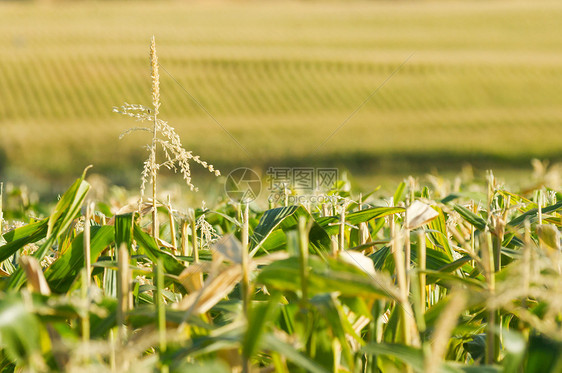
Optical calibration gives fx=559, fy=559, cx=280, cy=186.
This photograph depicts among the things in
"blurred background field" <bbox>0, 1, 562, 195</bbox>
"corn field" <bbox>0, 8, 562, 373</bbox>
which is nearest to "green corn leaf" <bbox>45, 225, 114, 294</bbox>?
"corn field" <bbox>0, 8, 562, 373</bbox>

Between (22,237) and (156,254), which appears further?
(22,237)

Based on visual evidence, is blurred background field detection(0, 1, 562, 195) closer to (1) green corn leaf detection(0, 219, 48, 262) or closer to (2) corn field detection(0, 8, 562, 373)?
(1) green corn leaf detection(0, 219, 48, 262)

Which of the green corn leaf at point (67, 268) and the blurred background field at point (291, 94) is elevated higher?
the blurred background field at point (291, 94)

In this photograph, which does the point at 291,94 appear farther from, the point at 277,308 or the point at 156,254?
the point at 277,308

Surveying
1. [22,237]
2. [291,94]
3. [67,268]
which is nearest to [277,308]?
[67,268]

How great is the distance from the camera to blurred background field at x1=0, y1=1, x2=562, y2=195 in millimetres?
20188

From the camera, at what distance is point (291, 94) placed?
27.6m

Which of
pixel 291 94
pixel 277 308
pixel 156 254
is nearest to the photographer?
pixel 277 308

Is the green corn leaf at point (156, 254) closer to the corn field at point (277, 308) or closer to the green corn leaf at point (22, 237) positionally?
the corn field at point (277, 308)

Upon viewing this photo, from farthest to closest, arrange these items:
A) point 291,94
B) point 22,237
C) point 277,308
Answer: point 291,94, point 22,237, point 277,308

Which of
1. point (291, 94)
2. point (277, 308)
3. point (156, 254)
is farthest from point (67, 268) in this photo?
point (291, 94)

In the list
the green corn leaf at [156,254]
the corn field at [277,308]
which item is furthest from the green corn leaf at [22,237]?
the green corn leaf at [156,254]

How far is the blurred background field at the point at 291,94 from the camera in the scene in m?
20.2

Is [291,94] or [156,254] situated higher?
[291,94]
